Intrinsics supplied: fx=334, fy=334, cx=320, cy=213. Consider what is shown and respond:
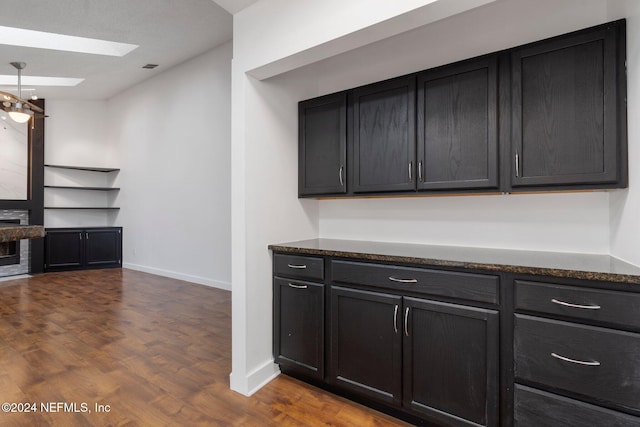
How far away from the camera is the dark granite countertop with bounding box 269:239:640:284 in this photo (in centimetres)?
136

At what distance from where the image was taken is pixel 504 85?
183cm

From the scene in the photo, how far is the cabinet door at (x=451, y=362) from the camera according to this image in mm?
1576

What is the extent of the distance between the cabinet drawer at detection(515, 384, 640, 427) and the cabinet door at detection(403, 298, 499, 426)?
11 centimetres

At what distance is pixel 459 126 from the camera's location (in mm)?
1969

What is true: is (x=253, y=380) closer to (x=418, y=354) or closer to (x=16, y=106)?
(x=418, y=354)

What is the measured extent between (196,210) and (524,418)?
470 centimetres

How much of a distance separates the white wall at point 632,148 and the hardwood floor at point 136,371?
149 cm

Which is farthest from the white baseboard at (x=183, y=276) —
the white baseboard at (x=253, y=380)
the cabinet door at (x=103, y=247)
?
the white baseboard at (x=253, y=380)

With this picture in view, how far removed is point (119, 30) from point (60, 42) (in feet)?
3.41

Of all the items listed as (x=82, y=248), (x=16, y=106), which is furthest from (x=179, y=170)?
(x=82, y=248)

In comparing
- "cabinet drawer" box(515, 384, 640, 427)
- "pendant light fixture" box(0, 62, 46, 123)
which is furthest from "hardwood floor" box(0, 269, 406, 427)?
"pendant light fixture" box(0, 62, 46, 123)

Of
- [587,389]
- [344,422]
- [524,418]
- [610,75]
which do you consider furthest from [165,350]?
[610,75]

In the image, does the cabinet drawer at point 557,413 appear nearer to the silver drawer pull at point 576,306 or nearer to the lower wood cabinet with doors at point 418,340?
the lower wood cabinet with doors at point 418,340

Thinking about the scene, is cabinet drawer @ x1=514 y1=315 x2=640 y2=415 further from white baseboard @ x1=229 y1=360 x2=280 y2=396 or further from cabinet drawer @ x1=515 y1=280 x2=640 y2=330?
white baseboard @ x1=229 y1=360 x2=280 y2=396
